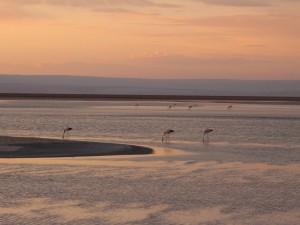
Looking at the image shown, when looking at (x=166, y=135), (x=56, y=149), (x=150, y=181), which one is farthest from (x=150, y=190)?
(x=166, y=135)

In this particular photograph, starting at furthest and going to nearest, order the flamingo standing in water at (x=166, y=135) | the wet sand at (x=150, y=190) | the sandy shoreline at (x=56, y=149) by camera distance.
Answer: the flamingo standing in water at (x=166, y=135)
the sandy shoreline at (x=56, y=149)
the wet sand at (x=150, y=190)

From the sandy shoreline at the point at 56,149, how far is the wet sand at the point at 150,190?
133 centimetres

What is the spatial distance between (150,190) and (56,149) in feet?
37.3

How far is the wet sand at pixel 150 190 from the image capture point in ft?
59.2

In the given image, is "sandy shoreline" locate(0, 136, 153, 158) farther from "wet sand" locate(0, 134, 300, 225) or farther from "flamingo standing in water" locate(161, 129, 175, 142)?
"flamingo standing in water" locate(161, 129, 175, 142)

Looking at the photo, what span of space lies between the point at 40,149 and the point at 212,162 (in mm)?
8056

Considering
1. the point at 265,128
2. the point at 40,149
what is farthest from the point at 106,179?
the point at 265,128

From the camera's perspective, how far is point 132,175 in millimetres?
24922

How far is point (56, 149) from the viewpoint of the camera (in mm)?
32375

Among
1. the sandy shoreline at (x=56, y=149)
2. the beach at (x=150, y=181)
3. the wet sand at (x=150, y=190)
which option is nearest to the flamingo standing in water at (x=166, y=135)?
the beach at (x=150, y=181)

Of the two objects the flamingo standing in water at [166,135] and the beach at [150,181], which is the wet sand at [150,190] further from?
the flamingo standing in water at [166,135]

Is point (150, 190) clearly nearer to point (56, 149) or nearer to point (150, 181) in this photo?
point (150, 181)

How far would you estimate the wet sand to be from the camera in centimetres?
1805

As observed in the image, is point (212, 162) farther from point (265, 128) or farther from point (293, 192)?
point (265, 128)
